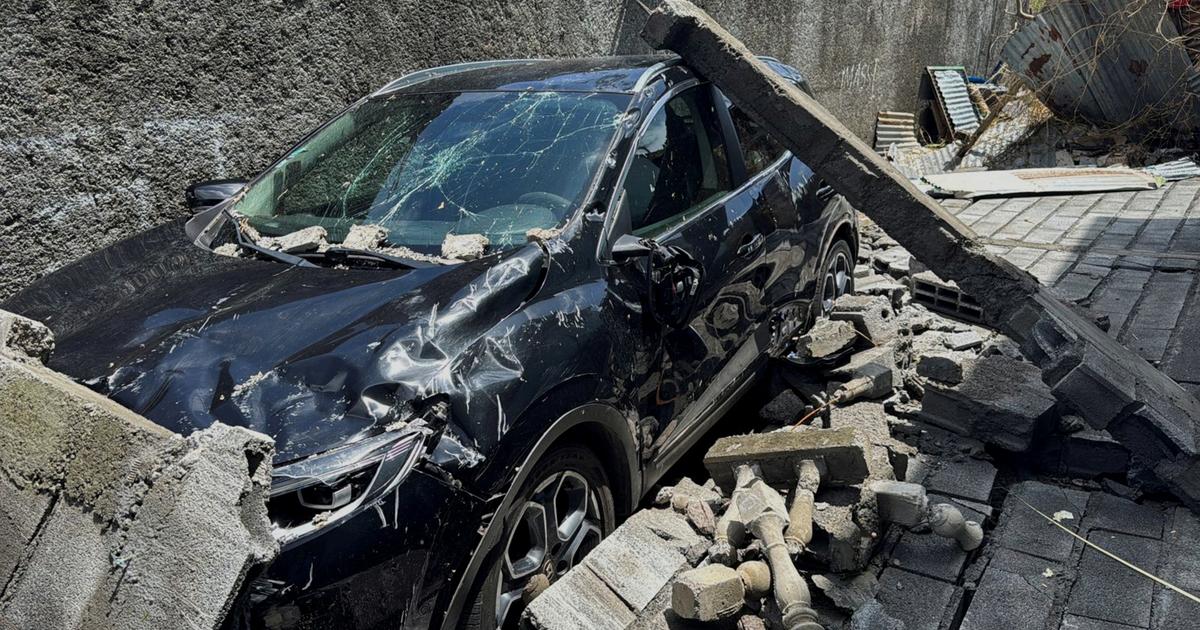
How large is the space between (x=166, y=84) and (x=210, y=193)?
142cm

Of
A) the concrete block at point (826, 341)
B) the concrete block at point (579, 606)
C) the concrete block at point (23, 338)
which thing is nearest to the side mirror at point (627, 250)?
the concrete block at point (579, 606)

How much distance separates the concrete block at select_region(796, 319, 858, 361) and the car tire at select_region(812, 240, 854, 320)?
0.30m

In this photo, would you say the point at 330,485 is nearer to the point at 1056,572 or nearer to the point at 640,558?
the point at 640,558

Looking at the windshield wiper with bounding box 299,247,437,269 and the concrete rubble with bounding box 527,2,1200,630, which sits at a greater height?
the windshield wiper with bounding box 299,247,437,269

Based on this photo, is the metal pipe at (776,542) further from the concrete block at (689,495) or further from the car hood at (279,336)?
the car hood at (279,336)

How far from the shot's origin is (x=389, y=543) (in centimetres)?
229

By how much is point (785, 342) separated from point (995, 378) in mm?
1026

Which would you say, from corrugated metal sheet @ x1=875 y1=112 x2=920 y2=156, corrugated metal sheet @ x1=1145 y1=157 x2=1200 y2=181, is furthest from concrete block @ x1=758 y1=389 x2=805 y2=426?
corrugated metal sheet @ x1=875 y1=112 x2=920 y2=156

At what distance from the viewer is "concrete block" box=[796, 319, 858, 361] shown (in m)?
4.53

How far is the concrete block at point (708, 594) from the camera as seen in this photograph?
277 centimetres

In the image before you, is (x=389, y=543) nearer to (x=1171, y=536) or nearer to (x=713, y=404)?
(x=713, y=404)

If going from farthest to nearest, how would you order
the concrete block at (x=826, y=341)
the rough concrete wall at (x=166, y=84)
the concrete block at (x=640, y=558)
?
1. the rough concrete wall at (x=166, y=84)
2. the concrete block at (x=826, y=341)
3. the concrete block at (x=640, y=558)

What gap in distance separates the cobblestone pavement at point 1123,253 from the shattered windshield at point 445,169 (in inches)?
125

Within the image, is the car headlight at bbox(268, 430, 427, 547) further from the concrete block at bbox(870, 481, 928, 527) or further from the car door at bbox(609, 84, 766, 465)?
the concrete block at bbox(870, 481, 928, 527)
